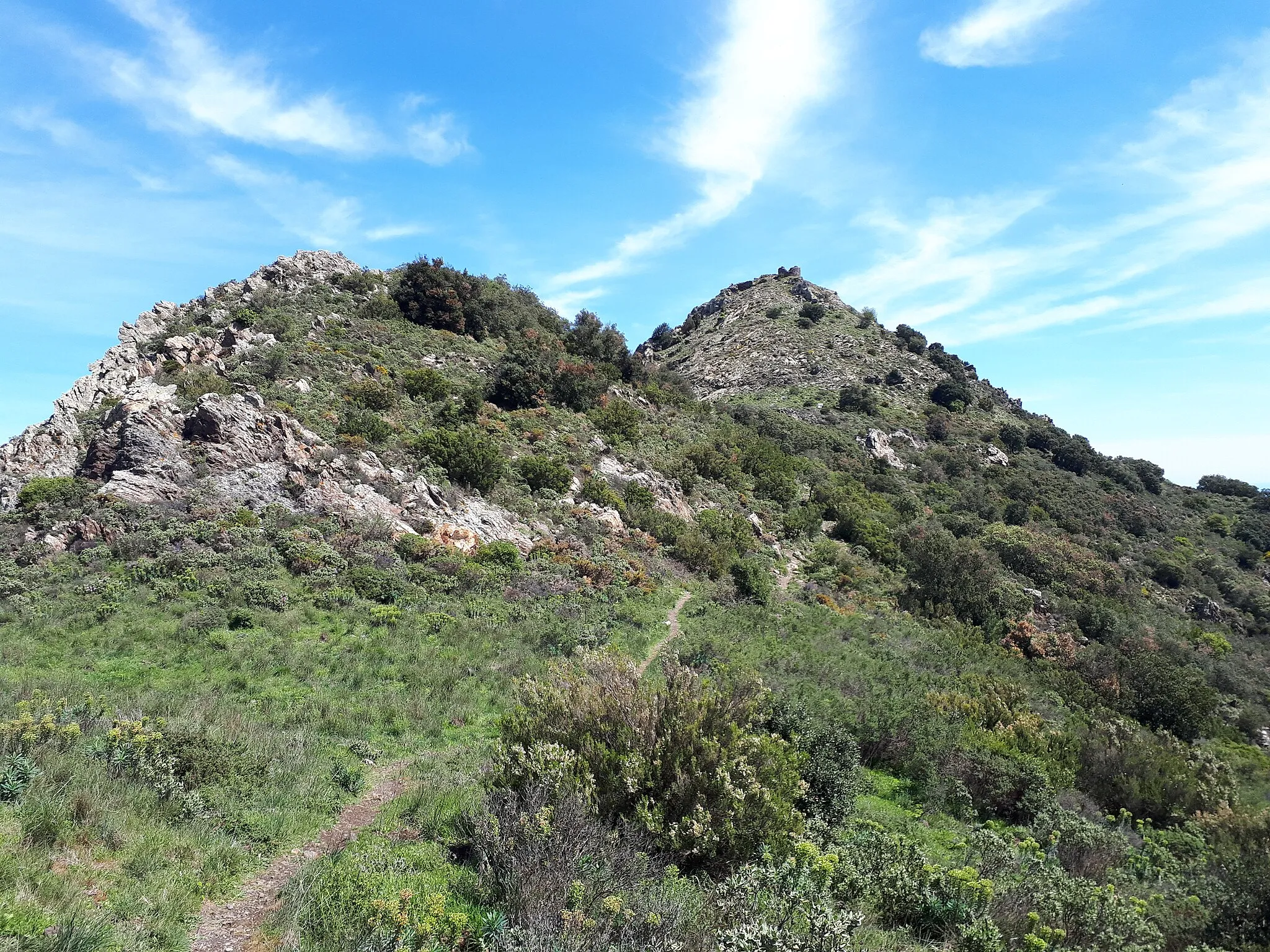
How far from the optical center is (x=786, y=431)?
1732 inches

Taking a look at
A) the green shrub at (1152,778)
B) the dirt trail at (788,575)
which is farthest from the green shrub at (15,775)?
the dirt trail at (788,575)

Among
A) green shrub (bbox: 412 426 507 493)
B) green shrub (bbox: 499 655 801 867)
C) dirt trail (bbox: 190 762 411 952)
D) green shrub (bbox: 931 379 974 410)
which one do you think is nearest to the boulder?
green shrub (bbox: 931 379 974 410)

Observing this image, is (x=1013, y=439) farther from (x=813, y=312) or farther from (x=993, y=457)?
(x=813, y=312)

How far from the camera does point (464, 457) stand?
22.1 metres

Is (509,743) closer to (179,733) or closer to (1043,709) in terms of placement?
(179,733)

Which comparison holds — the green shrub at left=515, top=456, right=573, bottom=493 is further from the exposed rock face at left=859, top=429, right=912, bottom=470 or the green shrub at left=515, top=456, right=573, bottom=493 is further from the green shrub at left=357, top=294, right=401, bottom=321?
the exposed rock face at left=859, top=429, right=912, bottom=470

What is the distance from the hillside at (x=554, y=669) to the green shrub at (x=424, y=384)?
0.59ft

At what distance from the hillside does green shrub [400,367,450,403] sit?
7.1 inches

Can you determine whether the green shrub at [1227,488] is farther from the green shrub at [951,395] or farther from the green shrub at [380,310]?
the green shrub at [380,310]

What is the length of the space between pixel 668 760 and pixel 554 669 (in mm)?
1909

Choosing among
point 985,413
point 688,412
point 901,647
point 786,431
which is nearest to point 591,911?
point 901,647

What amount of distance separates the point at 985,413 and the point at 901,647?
50.7 meters

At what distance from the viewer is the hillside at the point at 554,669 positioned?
16.3 feet

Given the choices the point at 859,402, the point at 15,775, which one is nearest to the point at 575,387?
the point at 15,775
